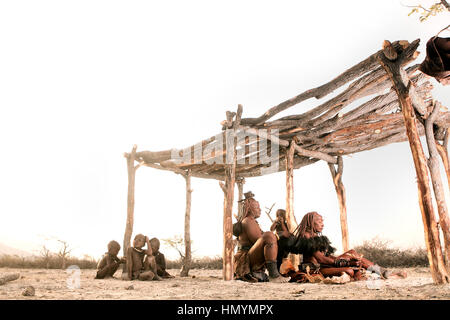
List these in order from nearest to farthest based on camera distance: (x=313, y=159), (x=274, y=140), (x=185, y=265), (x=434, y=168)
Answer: (x=434, y=168) → (x=274, y=140) → (x=185, y=265) → (x=313, y=159)

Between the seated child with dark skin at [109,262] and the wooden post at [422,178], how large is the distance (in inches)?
229

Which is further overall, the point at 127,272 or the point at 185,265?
the point at 185,265

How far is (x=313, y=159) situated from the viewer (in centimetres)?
1048

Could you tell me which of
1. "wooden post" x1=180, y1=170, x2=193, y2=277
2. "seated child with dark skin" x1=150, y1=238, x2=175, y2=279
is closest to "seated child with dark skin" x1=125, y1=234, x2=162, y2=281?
"seated child with dark skin" x1=150, y1=238, x2=175, y2=279

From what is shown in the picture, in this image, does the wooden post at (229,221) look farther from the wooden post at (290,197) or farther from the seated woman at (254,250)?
the wooden post at (290,197)

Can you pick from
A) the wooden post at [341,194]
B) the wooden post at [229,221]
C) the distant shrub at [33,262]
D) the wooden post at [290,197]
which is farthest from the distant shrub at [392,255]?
the distant shrub at [33,262]

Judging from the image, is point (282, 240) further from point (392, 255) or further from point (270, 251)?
point (392, 255)

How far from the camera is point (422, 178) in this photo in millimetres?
5090

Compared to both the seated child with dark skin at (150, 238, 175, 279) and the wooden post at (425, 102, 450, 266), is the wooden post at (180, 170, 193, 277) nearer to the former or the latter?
the seated child with dark skin at (150, 238, 175, 279)

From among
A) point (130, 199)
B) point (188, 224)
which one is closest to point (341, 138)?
point (188, 224)

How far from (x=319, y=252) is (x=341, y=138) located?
4183 millimetres

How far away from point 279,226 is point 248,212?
1220 mm

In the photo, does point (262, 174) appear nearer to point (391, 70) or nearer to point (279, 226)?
point (279, 226)
